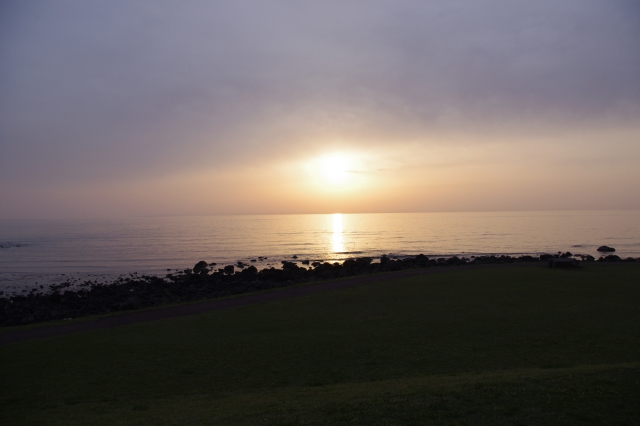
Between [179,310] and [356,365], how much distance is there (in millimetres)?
13120

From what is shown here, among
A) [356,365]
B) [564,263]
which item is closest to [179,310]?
[356,365]

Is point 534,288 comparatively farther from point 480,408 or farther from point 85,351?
point 85,351

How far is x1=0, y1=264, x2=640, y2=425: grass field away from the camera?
290 inches

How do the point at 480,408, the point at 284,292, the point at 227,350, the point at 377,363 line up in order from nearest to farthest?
the point at 480,408, the point at 377,363, the point at 227,350, the point at 284,292

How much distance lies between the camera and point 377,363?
1130cm

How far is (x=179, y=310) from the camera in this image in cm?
2145

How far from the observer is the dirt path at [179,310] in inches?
700

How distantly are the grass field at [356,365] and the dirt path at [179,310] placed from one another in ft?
5.75

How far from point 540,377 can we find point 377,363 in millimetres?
4131

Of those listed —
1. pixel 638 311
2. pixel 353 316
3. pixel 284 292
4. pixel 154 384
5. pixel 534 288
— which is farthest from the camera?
pixel 284 292

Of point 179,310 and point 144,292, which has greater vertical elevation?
point 179,310

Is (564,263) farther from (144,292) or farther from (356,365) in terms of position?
(144,292)

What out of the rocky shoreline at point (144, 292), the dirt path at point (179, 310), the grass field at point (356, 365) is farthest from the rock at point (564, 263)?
the dirt path at point (179, 310)

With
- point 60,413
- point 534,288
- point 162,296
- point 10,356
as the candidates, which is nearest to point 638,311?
point 534,288
